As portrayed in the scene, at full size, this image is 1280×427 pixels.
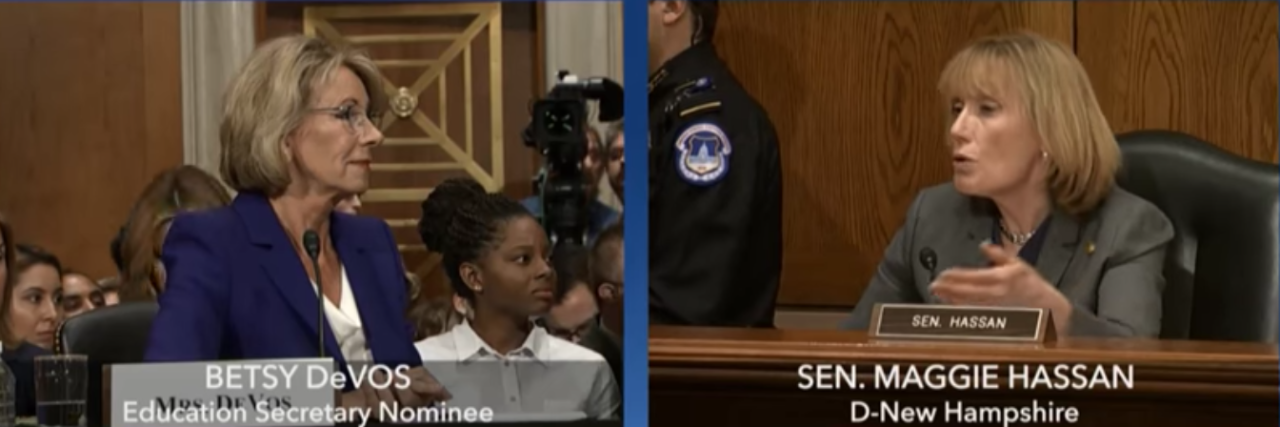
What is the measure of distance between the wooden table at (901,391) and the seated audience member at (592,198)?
22cm

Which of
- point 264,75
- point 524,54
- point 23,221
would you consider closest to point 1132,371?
point 524,54

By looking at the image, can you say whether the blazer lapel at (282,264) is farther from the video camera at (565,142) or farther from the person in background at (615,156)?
the person in background at (615,156)

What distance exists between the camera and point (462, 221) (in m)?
3.43

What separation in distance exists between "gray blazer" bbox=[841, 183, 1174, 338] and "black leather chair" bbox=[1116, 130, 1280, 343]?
0.03 m

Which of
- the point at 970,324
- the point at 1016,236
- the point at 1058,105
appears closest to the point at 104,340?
the point at 970,324

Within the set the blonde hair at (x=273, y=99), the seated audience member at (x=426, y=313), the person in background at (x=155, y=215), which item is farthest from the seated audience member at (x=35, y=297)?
the seated audience member at (x=426, y=313)

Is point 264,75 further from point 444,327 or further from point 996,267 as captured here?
point 996,267

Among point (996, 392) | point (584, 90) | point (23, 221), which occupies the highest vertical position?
point (584, 90)

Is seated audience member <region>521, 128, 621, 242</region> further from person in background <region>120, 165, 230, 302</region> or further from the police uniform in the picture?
person in background <region>120, 165, 230, 302</region>

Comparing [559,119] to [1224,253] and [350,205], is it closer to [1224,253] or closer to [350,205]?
[350,205]

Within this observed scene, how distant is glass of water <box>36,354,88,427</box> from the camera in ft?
10.8

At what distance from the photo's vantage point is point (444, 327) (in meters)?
3.40

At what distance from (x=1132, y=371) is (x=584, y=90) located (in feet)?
3.23

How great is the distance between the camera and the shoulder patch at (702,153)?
3.44 m
